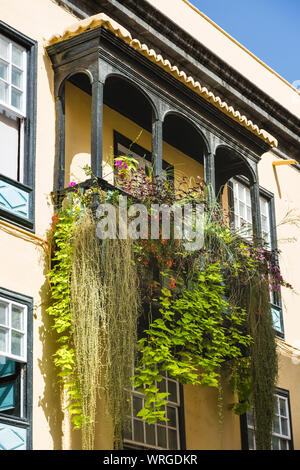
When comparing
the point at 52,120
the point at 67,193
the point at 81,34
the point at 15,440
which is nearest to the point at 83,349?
the point at 15,440

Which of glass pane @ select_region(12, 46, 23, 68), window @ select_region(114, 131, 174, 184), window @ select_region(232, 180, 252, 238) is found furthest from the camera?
window @ select_region(232, 180, 252, 238)

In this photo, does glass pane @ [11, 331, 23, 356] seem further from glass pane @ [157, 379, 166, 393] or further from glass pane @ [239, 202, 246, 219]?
glass pane @ [239, 202, 246, 219]

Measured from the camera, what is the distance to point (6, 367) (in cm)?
1059

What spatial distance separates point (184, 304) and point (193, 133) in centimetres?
329

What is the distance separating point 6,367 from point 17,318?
1.98 ft

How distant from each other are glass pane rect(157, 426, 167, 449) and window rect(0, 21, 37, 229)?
11.6 ft

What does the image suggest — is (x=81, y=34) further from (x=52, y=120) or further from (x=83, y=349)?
(x=83, y=349)

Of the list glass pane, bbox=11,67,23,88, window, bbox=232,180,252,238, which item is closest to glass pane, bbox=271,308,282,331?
window, bbox=232,180,252,238

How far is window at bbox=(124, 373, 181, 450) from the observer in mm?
12594

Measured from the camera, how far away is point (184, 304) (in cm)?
1189

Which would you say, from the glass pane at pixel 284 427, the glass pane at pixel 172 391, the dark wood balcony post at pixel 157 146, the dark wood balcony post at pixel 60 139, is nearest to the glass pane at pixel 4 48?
the dark wood balcony post at pixel 60 139

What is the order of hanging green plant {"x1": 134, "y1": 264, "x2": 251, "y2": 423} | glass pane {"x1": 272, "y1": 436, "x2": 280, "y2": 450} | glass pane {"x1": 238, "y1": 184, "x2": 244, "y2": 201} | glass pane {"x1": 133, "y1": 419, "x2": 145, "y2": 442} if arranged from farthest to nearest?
glass pane {"x1": 238, "y1": 184, "x2": 244, "y2": 201} < glass pane {"x1": 272, "y1": 436, "x2": 280, "y2": 450} < glass pane {"x1": 133, "y1": 419, "x2": 145, "y2": 442} < hanging green plant {"x1": 134, "y1": 264, "x2": 251, "y2": 423}

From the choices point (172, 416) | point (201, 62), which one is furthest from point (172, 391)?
point (201, 62)

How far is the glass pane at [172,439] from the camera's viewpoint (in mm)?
13148
